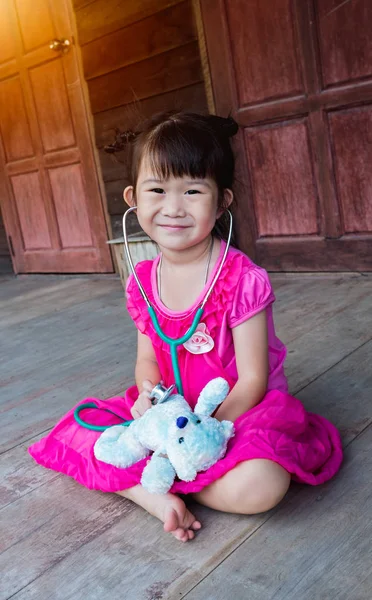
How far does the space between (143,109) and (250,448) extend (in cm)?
268

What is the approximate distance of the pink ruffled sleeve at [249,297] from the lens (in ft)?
4.10

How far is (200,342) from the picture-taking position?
1.29 m

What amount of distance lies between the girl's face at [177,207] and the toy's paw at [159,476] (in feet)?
1.38

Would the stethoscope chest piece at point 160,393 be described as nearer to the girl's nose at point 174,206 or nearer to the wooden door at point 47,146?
the girl's nose at point 174,206

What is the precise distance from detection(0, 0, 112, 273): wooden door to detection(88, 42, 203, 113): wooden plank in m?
0.19

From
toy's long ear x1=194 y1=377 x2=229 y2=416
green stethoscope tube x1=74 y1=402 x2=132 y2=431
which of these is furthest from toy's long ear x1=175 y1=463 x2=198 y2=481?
green stethoscope tube x1=74 y1=402 x2=132 y2=431

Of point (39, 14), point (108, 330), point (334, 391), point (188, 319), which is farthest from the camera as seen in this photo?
point (39, 14)

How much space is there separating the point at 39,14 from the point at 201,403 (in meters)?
3.40

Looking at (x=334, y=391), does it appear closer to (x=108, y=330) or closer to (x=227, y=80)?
(x=108, y=330)

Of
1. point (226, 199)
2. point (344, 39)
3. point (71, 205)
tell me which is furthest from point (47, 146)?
point (226, 199)

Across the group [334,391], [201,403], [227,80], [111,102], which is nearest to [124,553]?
[201,403]

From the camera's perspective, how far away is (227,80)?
9.86 feet

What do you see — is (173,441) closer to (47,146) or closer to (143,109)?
(143,109)

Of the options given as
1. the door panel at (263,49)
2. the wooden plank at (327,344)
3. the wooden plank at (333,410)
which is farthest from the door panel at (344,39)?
the wooden plank at (333,410)
